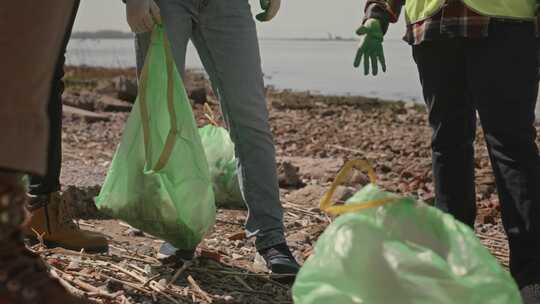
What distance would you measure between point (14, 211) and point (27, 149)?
134mm

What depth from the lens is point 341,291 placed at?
6.49 feet

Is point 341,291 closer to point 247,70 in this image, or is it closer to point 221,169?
point 247,70

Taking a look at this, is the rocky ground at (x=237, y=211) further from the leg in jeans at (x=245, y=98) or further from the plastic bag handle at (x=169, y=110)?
the plastic bag handle at (x=169, y=110)

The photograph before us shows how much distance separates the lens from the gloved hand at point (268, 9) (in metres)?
3.37

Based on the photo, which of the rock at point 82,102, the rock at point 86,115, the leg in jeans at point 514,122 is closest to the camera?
the leg in jeans at point 514,122

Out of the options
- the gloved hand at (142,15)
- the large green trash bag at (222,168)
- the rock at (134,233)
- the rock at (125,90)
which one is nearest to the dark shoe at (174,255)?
the rock at (134,233)

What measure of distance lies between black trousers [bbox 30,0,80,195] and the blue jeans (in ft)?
0.94

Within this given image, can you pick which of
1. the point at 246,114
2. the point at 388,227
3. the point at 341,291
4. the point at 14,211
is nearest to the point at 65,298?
the point at 14,211

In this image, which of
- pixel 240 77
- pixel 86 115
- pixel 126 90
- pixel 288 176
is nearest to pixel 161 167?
pixel 240 77

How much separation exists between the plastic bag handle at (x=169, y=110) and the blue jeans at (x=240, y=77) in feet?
0.36

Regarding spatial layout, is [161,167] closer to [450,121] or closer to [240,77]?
[240,77]

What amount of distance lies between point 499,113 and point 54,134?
5.29 feet

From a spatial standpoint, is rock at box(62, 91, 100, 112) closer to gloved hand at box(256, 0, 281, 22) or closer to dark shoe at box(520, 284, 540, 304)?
gloved hand at box(256, 0, 281, 22)

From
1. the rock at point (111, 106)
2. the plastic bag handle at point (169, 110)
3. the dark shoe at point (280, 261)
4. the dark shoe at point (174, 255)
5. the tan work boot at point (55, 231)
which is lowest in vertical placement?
the rock at point (111, 106)
